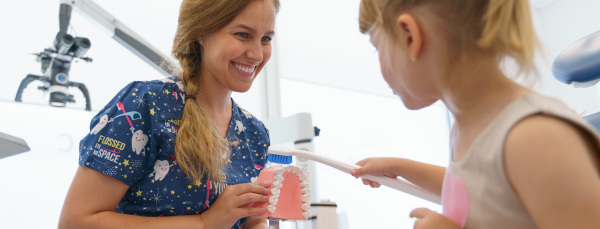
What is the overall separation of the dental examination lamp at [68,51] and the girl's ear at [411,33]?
2.81 feet

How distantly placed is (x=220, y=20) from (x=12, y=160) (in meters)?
1.02

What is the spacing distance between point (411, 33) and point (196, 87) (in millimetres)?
629

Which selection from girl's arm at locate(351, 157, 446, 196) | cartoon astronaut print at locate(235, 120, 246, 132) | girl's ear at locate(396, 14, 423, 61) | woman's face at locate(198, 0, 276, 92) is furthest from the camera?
cartoon astronaut print at locate(235, 120, 246, 132)

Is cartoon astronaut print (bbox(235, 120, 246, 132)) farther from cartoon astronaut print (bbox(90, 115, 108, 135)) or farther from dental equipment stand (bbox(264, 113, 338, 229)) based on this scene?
dental equipment stand (bbox(264, 113, 338, 229))

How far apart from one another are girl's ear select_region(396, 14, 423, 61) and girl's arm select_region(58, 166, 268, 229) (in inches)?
17.7

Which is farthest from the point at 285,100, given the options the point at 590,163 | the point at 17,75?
the point at 590,163

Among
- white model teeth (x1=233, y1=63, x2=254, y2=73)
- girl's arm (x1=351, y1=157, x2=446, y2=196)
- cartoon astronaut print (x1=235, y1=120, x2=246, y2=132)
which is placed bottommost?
girl's arm (x1=351, y1=157, x2=446, y2=196)

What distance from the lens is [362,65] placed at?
2916mm

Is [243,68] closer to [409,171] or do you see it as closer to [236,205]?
[236,205]

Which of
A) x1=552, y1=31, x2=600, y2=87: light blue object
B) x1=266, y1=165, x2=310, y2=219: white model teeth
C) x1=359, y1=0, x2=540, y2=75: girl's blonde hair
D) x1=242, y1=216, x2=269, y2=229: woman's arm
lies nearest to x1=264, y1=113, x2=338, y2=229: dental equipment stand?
x1=242, y1=216, x2=269, y2=229: woman's arm

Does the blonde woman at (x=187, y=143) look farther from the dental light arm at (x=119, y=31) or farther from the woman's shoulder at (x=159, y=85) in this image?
the dental light arm at (x=119, y=31)

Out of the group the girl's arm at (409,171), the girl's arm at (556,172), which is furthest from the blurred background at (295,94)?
the girl's arm at (409,171)

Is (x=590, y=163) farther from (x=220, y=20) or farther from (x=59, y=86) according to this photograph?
(x=59, y=86)

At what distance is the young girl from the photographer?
428 mm
